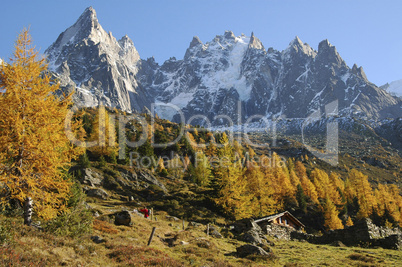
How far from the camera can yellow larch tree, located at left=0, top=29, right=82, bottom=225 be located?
13.0 m

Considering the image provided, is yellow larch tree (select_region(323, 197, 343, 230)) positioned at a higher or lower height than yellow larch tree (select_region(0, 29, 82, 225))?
lower

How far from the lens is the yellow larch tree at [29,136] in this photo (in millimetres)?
13039

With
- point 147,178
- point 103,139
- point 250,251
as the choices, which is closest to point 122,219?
point 250,251

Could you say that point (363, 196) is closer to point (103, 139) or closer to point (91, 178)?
point (91, 178)

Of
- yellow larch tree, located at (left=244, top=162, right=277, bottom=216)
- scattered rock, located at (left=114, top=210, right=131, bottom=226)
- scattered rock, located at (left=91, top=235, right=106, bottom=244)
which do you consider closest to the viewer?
scattered rock, located at (left=91, top=235, right=106, bottom=244)

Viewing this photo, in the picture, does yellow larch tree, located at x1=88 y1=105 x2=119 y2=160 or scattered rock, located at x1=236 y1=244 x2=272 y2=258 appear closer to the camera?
scattered rock, located at x1=236 y1=244 x2=272 y2=258

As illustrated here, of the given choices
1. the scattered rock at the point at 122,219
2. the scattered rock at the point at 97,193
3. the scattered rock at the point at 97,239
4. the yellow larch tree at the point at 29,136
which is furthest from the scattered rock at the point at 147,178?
the yellow larch tree at the point at 29,136

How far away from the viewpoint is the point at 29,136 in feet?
44.0

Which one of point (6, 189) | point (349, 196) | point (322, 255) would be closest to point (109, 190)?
point (6, 189)

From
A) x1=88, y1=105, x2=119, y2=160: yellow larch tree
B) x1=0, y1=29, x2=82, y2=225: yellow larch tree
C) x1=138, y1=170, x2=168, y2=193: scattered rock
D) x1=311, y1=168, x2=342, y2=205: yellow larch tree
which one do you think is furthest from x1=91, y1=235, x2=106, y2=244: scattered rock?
x1=311, y1=168, x2=342, y2=205: yellow larch tree

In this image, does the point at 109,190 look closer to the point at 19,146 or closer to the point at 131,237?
the point at 131,237

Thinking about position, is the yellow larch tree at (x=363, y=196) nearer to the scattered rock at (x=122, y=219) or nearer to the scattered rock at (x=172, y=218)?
the scattered rock at (x=172, y=218)

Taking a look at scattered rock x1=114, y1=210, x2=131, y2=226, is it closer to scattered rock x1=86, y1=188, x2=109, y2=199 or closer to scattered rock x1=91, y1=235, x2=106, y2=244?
scattered rock x1=91, y1=235, x2=106, y2=244

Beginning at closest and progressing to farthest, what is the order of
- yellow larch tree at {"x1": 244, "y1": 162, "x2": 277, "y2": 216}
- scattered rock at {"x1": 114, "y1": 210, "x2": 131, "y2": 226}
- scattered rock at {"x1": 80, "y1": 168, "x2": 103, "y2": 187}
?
scattered rock at {"x1": 114, "y1": 210, "x2": 131, "y2": 226}, scattered rock at {"x1": 80, "y1": 168, "x2": 103, "y2": 187}, yellow larch tree at {"x1": 244, "y1": 162, "x2": 277, "y2": 216}
